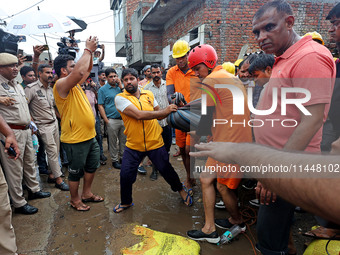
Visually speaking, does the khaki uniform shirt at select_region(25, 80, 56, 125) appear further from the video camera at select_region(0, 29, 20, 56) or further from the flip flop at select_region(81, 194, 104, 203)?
the flip flop at select_region(81, 194, 104, 203)

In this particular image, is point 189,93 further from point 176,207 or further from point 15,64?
point 15,64

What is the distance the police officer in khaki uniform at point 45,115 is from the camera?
3.64 m

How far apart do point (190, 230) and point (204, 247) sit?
11.2 inches

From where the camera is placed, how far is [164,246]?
223 centimetres

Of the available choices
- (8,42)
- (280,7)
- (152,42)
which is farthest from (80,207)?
(152,42)

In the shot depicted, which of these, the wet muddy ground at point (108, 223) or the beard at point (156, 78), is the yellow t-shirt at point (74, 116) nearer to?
the wet muddy ground at point (108, 223)

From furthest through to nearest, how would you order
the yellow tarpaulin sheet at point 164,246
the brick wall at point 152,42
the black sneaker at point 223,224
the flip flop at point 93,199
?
the brick wall at point 152,42 → the flip flop at point 93,199 → the black sneaker at point 223,224 → the yellow tarpaulin sheet at point 164,246

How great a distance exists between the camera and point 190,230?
2.51 metres

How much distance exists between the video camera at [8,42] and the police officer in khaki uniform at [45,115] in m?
0.60

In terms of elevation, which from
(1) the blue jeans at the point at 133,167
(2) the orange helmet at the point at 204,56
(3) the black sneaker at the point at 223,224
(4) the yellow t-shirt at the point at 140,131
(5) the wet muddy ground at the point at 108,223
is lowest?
(5) the wet muddy ground at the point at 108,223

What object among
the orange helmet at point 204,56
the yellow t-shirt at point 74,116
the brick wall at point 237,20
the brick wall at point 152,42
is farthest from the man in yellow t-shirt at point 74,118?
the brick wall at point 152,42

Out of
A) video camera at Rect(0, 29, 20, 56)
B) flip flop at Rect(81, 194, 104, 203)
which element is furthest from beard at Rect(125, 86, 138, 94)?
video camera at Rect(0, 29, 20, 56)

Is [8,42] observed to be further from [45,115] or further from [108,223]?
[108,223]

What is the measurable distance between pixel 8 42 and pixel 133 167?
2581 millimetres
